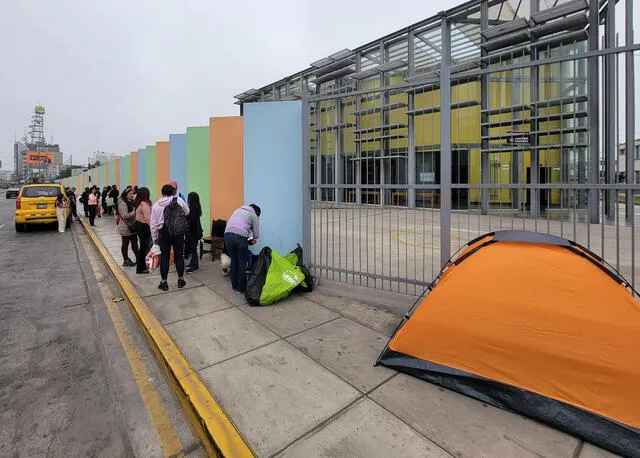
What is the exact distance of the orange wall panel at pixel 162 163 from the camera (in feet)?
44.0

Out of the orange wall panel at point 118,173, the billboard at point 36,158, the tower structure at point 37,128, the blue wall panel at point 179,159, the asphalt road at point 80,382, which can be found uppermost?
the tower structure at point 37,128

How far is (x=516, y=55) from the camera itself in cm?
1369

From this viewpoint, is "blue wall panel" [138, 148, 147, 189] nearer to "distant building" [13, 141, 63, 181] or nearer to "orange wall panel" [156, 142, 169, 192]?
"orange wall panel" [156, 142, 169, 192]

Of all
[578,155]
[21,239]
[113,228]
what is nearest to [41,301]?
[578,155]

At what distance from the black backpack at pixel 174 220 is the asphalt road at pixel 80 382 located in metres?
1.40

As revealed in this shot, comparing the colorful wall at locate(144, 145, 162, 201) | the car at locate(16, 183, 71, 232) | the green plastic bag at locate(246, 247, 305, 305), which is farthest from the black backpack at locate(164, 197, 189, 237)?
the car at locate(16, 183, 71, 232)

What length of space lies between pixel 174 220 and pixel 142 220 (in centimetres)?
150

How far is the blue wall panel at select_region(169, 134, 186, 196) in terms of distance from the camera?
36.6 feet

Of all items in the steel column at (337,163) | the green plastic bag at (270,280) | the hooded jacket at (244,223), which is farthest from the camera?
the hooded jacket at (244,223)

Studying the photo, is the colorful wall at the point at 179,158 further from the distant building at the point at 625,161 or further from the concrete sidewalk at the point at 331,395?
the distant building at the point at 625,161

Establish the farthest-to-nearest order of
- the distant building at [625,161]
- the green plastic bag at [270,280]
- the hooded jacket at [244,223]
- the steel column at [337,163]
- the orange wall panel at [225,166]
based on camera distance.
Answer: the orange wall panel at [225,166] → the hooded jacket at [244,223] → the steel column at [337,163] → the green plastic bag at [270,280] → the distant building at [625,161]

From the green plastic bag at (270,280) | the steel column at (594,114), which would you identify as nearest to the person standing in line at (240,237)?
the green plastic bag at (270,280)

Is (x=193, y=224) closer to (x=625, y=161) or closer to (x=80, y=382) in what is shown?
(x=80, y=382)

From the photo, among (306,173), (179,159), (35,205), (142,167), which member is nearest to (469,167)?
(306,173)
